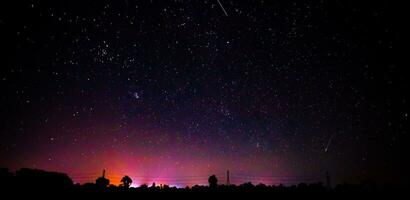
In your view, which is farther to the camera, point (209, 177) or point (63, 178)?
point (209, 177)

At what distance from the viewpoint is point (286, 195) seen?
9242mm

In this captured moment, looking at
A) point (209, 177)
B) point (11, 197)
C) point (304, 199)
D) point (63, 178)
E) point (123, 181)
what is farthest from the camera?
point (123, 181)

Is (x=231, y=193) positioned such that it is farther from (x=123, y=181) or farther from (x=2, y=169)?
(x=123, y=181)

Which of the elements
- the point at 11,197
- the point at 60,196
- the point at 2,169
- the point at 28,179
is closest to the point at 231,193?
the point at 60,196

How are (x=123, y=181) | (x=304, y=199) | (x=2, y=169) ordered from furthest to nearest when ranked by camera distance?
(x=123, y=181), (x=2, y=169), (x=304, y=199)

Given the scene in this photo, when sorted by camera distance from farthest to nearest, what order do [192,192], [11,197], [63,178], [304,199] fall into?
[63,178] → [192,192] → [304,199] → [11,197]

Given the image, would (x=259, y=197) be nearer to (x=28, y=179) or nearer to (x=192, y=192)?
(x=192, y=192)

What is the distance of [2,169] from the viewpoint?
37.2 ft

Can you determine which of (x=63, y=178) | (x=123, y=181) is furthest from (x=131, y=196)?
(x=123, y=181)

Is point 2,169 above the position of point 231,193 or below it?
above

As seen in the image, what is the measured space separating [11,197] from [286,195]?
308 inches

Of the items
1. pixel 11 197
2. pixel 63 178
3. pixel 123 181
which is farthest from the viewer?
pixel 123 181

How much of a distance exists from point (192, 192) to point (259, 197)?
6.89 ft

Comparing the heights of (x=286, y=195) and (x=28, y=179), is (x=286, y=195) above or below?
below
